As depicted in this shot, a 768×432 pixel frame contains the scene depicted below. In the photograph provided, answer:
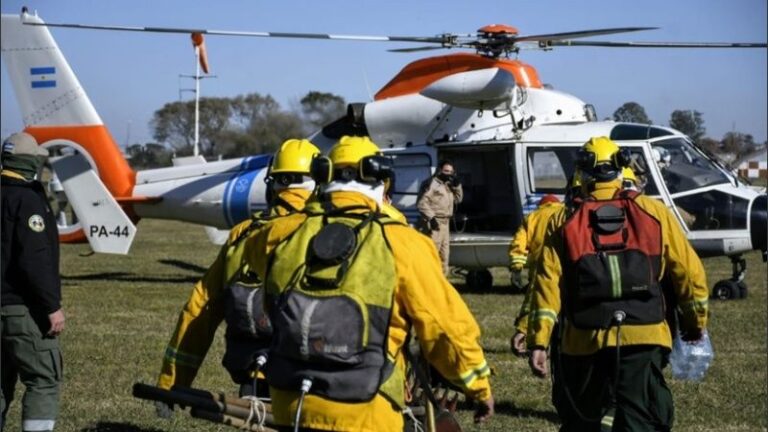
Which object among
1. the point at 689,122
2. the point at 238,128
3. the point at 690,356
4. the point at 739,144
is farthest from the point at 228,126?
the point at 690,356

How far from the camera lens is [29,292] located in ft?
19.2

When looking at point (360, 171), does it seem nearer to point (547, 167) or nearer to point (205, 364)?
point (205, 364)

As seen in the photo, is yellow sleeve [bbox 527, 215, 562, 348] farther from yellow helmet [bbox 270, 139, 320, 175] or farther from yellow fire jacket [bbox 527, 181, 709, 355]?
yellow helmet [bbox 270, 139, 320, 175]

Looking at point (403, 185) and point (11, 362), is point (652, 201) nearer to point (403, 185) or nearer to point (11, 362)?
point (11, 362)

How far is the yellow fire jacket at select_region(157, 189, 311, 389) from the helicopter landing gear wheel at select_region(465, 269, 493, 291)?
10.9 meters

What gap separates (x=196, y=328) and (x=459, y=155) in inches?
414

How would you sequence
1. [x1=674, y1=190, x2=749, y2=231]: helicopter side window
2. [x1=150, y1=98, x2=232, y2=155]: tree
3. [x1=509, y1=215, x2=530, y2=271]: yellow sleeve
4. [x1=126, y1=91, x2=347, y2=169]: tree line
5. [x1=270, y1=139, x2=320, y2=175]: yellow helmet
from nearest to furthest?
1. [x1=270, y1=139, x2=320, y2=175]: yellow helmet
2. [x1=509, y1=215, x2=530, y2=271]: yellow sleeve
3. [x1=674, y1=190, x2=749, y2=231]: helicopter side window
4. [x1=126, y1=91, x2=347, y2=169]: tree line
5. [x1=150, y1=98, x2=232, y2=155]: tree

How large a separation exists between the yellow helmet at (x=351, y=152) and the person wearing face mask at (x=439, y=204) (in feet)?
31.7

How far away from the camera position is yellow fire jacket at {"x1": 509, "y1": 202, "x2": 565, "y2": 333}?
5.62m

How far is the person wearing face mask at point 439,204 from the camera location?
547 inches

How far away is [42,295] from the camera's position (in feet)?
19.2

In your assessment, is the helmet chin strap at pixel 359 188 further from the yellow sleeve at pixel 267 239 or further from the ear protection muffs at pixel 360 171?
the yellow sleeve at pixel 267 239

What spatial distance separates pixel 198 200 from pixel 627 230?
1170 centimetres

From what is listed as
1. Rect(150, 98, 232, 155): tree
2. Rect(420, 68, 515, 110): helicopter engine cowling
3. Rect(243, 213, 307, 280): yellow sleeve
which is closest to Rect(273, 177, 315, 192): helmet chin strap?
Rect(243, 213, 307, 280): yellow sleeve
